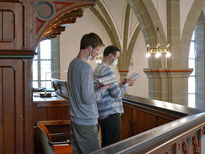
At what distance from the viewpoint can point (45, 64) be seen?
1385 centimetres

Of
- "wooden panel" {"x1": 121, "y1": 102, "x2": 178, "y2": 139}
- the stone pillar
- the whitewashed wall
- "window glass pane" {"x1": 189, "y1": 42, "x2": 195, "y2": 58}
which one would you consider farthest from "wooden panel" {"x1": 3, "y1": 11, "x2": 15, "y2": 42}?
"window glass pane" {"x1": 189, "y1": 42, "x2": 195, "y2": 58}

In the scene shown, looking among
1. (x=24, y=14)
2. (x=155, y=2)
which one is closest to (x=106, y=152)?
(x=24, y=14)

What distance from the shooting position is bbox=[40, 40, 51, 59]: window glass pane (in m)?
13.7

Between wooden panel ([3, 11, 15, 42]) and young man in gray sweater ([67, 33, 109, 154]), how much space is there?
0.72 meters

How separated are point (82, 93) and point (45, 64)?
1202 cm

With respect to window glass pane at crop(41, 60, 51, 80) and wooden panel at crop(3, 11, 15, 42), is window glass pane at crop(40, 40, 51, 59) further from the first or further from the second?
wooden panel at crop(3, 11, 15, 42)

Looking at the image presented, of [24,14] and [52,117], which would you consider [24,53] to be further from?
[52,117]

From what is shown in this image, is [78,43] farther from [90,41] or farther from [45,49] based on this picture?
[90,41]

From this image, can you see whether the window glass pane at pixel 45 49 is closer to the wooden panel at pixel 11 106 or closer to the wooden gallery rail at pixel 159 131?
the wooden gallery rail at pixel 159 131

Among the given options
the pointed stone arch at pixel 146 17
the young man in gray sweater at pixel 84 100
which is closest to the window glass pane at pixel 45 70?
the pointed stone arch at pixel 146 17

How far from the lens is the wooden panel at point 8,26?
2541 mm

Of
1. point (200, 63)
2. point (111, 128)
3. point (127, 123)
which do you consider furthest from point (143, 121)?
point (200, 63)

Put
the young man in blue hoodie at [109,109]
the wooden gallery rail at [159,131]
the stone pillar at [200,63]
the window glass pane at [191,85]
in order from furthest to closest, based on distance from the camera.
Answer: the window glass pane at [191,85]
the stone pillar at [200,63]
the young man in blue hoodie at [109,109]
the wooden gallery rail at [159,131]

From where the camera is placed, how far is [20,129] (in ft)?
8.59
